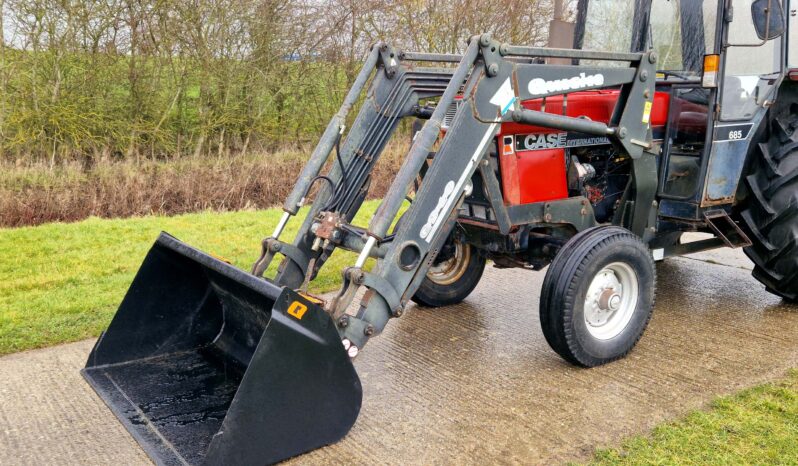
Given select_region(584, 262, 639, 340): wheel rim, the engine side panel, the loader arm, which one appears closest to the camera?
the loader arm

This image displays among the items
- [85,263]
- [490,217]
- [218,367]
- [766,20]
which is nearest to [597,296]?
[490,217]

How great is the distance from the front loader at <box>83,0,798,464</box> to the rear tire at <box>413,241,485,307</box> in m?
0.01

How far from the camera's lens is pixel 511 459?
3125 mm

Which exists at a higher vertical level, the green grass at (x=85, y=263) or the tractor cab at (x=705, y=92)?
the tractor cab at (x=705, y=92)

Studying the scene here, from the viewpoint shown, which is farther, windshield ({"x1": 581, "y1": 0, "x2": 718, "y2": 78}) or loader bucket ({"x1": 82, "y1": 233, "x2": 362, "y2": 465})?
windshield ({"x1": 581, "y1": 0, "x2": 718, "y2": 78})

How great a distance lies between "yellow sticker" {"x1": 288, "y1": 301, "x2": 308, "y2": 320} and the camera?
3051 millimetres

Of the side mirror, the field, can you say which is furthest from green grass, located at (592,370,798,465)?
the field

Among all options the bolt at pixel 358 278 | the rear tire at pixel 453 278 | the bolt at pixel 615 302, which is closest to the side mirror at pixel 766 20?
the bolt at pixel 615 302

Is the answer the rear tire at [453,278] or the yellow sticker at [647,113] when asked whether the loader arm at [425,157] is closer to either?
the yellow sticker at [647,113]

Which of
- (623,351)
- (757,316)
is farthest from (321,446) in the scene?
(757,316)

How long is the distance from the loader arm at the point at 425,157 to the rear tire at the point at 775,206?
876mm

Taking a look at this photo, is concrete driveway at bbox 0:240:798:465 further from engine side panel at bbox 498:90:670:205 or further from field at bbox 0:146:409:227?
field at bbox 0:146:409:227

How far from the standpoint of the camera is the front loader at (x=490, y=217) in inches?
126

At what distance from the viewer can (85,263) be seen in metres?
6.01
